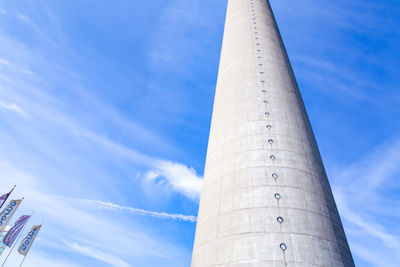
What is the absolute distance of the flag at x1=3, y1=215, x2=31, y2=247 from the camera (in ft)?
152

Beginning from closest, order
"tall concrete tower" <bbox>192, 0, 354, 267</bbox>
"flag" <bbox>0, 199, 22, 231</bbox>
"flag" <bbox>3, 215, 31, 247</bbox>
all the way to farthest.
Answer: "tall concrete tower" <bbox>192, 0, 354, 267</bbox>
"flag" <bbox>0, 199, 22, 231</bbox>
"flag" <bbox>3, 215, 31, 247</bbox>

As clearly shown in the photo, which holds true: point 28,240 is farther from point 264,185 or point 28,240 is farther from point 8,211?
point 264,185

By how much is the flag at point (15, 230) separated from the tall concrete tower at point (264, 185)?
4466 centimetres

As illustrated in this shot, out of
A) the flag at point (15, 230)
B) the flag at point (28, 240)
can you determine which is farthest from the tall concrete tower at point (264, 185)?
the flag at point (28, 240)

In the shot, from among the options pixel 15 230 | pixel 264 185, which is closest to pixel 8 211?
pixel 15 230

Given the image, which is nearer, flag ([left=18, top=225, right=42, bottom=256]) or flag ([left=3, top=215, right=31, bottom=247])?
flag ([left=3, top=215, right=31, bottom=247])

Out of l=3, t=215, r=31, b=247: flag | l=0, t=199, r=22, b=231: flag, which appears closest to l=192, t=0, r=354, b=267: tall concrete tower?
l=0, t=199, r=22, b=231: flag

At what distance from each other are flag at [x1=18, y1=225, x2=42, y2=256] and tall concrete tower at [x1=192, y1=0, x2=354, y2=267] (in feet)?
165

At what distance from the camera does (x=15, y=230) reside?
160 feet

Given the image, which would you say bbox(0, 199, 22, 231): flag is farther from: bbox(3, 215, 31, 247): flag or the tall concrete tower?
the tall concrete tower

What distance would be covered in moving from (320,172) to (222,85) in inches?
602

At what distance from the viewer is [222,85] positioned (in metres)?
30.9

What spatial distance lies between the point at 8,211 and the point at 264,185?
48.8m

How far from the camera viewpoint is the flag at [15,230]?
4619cm
